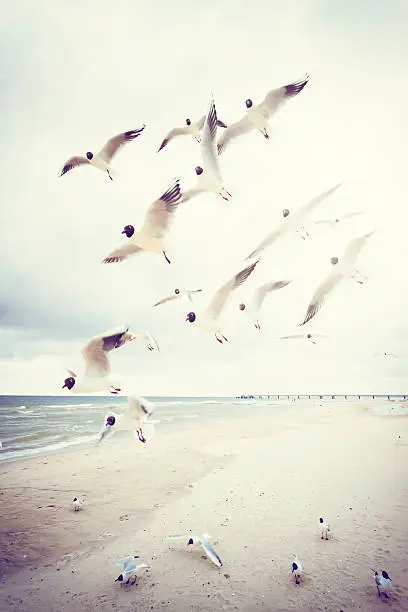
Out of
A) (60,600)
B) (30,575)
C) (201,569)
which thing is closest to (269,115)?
(201,569)

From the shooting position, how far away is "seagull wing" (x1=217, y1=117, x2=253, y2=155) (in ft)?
15.8

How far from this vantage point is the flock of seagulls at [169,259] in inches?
126

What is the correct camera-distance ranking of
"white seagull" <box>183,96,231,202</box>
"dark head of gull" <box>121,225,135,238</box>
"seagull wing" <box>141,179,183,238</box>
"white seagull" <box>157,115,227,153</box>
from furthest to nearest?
"white seagull" <box>157,115,227,153</box> → "dark head of gull" <box>121,225,135,238</box> → "seagull wing" <box>141,179,183,238</box> → "white seagull" <box>183,96,231,202</box>

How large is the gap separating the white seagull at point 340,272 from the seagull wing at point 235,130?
1.92 meters

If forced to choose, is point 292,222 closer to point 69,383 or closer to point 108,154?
point 108,154

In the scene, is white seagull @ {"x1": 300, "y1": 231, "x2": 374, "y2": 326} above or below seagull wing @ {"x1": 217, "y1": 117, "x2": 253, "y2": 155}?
below

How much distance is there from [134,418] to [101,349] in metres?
0.62

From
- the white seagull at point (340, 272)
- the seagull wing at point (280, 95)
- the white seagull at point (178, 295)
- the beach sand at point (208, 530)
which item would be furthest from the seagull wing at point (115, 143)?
the beach sand at point (208, 530)

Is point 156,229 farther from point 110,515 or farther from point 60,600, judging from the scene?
point 110,515

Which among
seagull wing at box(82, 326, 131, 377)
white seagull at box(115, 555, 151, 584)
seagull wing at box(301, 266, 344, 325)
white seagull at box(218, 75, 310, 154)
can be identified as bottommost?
white seagull at box(115, 555, 151, 584)

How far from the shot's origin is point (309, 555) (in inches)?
224

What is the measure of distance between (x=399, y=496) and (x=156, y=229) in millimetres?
7813

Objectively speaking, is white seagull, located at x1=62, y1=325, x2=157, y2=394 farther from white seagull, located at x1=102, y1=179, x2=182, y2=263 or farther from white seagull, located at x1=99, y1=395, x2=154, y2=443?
white seagull, located at x1=102, y1=179, x2=182, y2=263

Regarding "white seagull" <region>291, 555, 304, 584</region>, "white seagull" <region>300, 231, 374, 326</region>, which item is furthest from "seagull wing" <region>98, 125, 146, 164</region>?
"white seagull" <region>291, 555, 304, 584</region>
